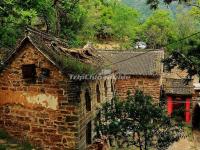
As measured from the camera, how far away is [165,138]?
1614cm

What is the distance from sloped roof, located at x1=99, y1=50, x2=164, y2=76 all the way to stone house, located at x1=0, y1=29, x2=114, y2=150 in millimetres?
13068

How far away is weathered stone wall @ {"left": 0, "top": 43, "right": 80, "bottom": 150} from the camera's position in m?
16.5

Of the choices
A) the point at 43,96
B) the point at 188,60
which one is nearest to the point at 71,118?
the point at 43,96

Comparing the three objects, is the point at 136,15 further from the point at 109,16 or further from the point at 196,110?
the point at 196,110

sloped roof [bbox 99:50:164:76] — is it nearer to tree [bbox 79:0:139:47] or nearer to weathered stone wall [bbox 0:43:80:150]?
weathered stone wall [bbox 0:43:80:150]

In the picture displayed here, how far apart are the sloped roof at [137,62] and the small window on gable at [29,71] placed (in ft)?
43.2

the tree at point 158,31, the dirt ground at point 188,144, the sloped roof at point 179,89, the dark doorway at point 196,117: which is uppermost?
the tree at point 158,31

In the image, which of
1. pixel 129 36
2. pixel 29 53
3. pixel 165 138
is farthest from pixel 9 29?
pixel 129 36

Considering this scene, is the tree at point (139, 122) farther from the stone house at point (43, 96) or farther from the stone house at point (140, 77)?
the stone house at point (140, 77)

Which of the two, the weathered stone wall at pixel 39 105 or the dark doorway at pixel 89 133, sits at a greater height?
the weathered stone wall at pixel 39 105

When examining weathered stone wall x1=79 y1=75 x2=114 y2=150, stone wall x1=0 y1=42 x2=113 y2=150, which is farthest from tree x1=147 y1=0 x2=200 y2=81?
weathered stone wall x1=79 y1=75 x2=114 y2=150

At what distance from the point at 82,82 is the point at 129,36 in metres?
39.3

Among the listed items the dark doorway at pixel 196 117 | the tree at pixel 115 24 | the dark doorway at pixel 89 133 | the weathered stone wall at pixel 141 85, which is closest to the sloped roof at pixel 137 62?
the weathered stone wall at pixel 141 85

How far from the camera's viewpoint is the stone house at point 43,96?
16.4 meters
